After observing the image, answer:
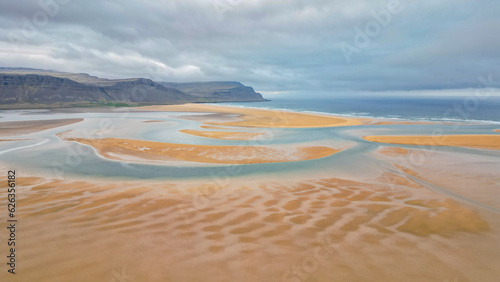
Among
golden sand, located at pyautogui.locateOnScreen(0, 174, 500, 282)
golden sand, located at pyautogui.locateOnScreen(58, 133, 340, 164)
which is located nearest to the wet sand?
golden sand, located at pyautogui.locateOnScreen(58, 133, 340, 164)

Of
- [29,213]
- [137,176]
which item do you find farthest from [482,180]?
[29,213]

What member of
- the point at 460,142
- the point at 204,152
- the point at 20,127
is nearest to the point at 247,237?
the point at 204,152

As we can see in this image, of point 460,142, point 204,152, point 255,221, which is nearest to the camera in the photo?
point 255,221

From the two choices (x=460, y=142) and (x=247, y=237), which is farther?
(x=460, y=142)

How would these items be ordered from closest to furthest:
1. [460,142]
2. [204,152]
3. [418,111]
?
[204,152] → [460,142] → [418,111]

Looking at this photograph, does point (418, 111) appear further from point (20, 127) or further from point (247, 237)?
point (20, 127)
